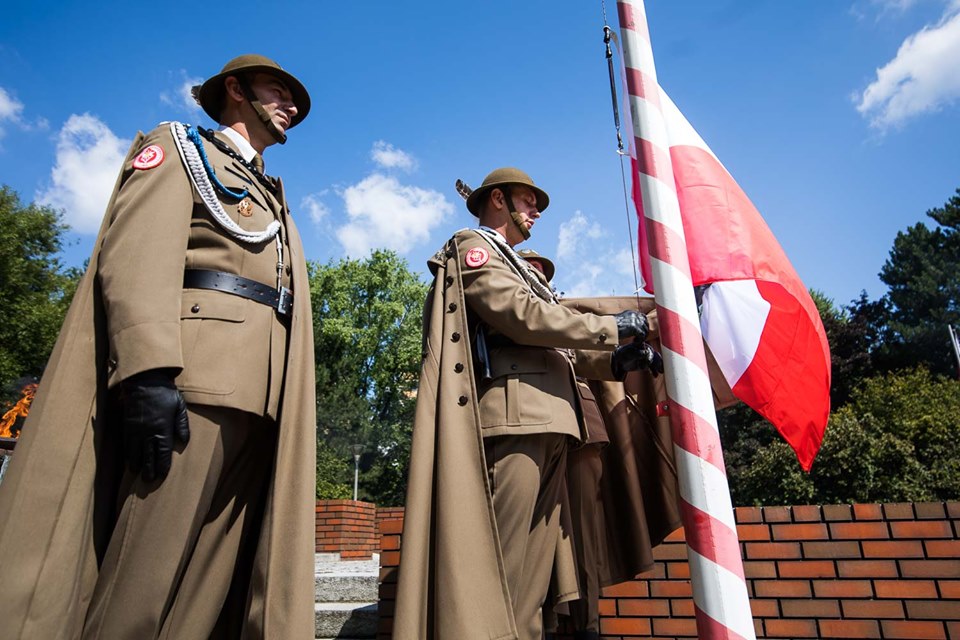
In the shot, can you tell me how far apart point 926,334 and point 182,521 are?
127ft

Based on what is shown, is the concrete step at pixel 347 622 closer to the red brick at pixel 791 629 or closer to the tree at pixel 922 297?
the red brick at pixel 791 629

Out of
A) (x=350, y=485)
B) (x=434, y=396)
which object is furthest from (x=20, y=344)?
(x=434, y=396)

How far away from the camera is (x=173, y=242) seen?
179 centimetres

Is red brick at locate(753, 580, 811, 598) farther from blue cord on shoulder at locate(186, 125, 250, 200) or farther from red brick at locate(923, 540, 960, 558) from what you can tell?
blue cord on shoulder at locate(186, 125, 250, 200)

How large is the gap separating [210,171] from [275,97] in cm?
54

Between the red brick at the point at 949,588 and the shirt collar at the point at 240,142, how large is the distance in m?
3.51

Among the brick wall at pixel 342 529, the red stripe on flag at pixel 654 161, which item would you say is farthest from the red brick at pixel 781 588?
the brick wall at pixel 342 529

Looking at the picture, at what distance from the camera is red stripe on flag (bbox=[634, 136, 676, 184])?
246 centimetres

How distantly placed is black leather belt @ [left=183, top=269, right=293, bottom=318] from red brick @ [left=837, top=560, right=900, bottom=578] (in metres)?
2.83

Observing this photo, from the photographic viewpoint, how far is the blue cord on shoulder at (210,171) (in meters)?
2.01

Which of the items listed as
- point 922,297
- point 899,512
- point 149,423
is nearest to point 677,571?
point 899,512

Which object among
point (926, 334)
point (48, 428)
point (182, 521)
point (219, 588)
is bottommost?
point (219, 588)

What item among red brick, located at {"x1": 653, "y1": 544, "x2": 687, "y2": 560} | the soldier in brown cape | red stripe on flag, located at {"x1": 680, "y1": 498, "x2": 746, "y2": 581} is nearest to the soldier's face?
the soldier in brown cape

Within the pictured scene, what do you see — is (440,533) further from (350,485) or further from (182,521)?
(350,485)
